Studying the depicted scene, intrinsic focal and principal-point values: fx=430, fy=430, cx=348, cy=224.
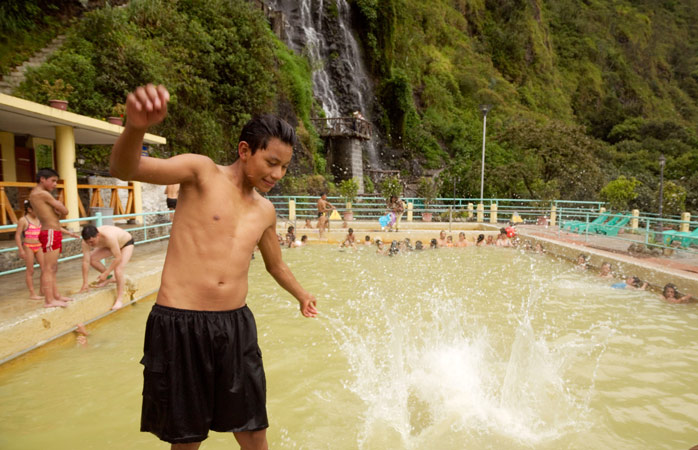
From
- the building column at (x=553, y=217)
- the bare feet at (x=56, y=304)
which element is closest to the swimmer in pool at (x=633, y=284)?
the bare feet at (x=56, y=304)

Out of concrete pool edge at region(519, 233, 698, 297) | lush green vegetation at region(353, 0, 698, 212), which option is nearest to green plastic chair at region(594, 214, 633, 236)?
concrete pool edge at region(519, 233, 698, 297)

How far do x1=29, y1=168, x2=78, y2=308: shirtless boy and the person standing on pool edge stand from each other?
401cm

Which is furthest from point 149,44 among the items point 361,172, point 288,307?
point 288,307

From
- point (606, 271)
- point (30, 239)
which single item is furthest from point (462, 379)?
point (606, 271)

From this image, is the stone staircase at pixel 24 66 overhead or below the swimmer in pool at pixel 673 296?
overhead

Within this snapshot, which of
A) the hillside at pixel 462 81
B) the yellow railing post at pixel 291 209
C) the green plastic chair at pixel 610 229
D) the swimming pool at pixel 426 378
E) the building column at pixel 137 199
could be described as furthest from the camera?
the yellow railing post at pixel 291 209

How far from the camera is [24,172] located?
36.7ft

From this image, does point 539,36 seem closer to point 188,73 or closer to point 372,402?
point 188,73

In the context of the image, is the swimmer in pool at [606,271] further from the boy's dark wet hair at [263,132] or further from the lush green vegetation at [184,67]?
the lush green vegetation at [184,67]

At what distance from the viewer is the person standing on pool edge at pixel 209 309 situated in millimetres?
1906

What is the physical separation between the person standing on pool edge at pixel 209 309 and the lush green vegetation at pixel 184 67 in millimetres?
17093

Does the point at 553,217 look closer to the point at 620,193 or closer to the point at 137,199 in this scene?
the point at 620,193

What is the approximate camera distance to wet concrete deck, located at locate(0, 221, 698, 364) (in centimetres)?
462

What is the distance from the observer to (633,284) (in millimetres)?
8492
